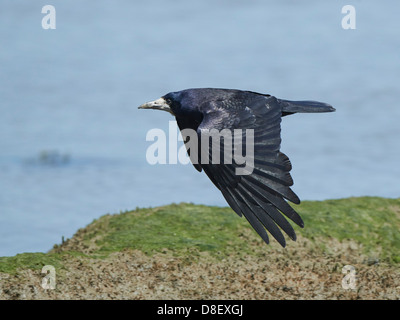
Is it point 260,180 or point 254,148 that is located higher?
point 254,148

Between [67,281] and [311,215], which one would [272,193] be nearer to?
[67,281]

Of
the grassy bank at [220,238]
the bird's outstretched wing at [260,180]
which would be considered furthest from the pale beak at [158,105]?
the grassy bank at [220,238]

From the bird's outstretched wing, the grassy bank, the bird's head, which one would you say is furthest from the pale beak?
the grassy bank

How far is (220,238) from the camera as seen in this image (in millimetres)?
11914

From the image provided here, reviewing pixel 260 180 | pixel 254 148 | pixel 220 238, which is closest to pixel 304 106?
pixel 254 148

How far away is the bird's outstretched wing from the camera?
7.96m

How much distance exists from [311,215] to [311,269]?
7.36ft

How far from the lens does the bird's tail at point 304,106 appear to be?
31.8 feet

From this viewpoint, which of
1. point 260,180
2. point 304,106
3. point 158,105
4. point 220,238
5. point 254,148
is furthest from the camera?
point 220,238

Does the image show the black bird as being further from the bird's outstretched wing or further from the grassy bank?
the grassy bank

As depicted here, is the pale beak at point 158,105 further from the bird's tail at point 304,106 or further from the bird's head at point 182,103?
the bird's tail at point 304,106

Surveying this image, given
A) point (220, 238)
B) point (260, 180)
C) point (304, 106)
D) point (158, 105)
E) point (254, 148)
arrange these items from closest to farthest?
1. point (260, 180)
2. point (254, 148)
3. point (304, 106)
4. point (158, 105)
5. point (220, 238)

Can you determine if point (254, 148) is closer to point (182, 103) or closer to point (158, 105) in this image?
point (182, 103)

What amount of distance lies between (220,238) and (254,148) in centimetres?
377
